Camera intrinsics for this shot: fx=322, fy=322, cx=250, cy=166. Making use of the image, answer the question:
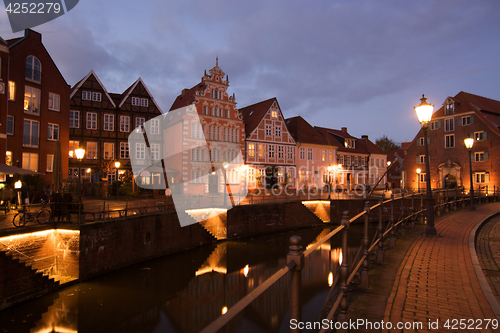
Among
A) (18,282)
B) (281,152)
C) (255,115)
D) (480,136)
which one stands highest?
(255,115)

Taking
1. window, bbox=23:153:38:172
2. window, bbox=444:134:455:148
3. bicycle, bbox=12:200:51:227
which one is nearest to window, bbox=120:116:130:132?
window, bbox=23:153:38:172

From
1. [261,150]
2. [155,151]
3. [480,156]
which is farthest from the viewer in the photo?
[261,150]

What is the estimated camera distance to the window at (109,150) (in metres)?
32.8

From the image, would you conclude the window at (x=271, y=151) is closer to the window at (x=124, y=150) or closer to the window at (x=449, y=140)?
the window at (x=124, y=150)

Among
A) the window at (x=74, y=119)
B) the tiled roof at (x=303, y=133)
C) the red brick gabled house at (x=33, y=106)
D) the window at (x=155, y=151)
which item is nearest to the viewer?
the red brick gabled house at (x=33, y=106)

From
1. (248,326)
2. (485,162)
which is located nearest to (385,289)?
(248,326)

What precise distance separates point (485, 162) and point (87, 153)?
4308cm

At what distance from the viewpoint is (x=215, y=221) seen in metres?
23.5

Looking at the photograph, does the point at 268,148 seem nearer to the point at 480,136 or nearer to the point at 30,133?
the point at 30,133

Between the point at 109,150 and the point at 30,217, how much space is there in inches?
828

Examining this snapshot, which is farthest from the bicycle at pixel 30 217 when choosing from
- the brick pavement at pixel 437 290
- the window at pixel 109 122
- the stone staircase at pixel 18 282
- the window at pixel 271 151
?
the window at pixel 271 151

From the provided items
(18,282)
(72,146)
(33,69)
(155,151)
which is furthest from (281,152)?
(18,282)

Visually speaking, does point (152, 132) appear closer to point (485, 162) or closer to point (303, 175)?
point (303, 175)

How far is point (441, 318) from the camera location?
3918 millimetres
